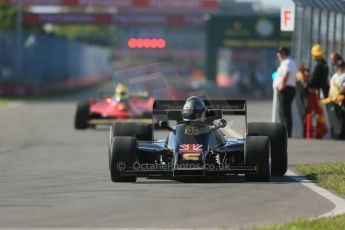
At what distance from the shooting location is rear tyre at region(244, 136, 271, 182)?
12602 millimetres

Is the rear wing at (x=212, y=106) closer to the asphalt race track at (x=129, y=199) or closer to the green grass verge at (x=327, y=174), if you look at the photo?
the asphalt race track at (x=129, y=199)

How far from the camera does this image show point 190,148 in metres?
12.8

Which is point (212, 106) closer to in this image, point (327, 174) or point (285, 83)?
point (327, 174)

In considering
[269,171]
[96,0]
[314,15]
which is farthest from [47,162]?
[96,0]

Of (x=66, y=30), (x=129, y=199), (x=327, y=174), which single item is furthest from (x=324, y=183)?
(x=66, y=30)

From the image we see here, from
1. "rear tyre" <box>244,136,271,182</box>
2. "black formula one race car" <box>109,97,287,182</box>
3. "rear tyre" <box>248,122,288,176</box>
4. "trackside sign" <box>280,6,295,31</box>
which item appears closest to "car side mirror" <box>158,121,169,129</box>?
"black formula one race car" <box>109,97,287,182</box>

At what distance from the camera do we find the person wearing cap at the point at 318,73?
2189 cm

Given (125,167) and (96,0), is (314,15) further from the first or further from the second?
(96,0)

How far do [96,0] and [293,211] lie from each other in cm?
4785

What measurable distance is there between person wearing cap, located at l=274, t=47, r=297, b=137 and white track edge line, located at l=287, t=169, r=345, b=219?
695 centimetres

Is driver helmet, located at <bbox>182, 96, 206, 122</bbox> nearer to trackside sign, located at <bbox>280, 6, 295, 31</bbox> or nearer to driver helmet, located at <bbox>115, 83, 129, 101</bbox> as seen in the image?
trackside sign, located at <bbox>280, 6, 295, 31</bbox>

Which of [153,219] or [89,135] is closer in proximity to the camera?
[153,219]

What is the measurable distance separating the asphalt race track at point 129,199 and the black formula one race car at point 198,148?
165 millimetres

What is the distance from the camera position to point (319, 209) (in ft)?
34.0
